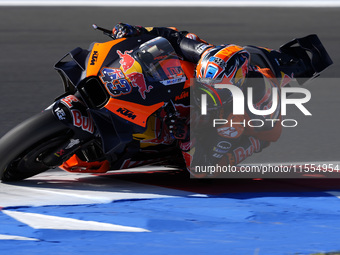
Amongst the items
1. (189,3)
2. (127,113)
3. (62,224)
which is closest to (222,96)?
(127,113)

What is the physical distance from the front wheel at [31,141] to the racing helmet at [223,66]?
1029 millimetres

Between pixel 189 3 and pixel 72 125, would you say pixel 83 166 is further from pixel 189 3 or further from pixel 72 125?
pixel 189 3

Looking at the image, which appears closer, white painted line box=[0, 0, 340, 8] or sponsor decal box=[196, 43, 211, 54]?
sponsor decal box=[196, 43, 211, 54]

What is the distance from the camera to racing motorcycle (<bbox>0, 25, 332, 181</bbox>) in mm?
5004

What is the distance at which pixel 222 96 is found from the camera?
17.0 ft

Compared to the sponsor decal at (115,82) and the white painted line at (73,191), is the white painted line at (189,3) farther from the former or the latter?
the sponsor decal at (115,82)

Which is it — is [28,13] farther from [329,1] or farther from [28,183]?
[28,183]

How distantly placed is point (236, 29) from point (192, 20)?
104 cm

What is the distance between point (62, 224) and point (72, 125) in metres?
0.94

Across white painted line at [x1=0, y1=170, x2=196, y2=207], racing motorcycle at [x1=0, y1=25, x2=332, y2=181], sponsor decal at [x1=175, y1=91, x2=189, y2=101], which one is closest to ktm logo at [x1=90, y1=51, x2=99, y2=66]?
racing motorcycle at [x1=0, y1=25, x2=332, y2=181]

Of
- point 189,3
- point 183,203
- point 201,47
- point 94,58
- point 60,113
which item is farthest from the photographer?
point 189,3

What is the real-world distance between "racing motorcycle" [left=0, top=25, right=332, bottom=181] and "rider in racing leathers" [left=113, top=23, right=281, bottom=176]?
142mm

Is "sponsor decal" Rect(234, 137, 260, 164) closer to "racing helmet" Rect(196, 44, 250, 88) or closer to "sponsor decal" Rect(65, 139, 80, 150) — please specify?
"racing helmet" Rect(196, 44, 250, 88)

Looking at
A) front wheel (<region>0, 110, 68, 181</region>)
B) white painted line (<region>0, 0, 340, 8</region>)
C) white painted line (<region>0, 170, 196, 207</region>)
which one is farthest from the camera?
white painted line (<region>0, 0, 340, 8</region>)
